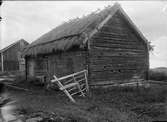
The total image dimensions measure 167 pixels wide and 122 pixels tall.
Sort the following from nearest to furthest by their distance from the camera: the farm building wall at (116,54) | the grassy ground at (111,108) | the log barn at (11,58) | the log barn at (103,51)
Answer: the grassy ground at (111,108) < the log barn at (103,51) < the farm building wall at (116,54) < the log barn at (11,58)

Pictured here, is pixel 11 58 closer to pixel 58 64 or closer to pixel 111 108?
pixel 58 64

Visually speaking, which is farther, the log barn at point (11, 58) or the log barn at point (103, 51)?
the log barn at point (11, 58)

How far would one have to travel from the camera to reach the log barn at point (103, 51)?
12000 millimetres

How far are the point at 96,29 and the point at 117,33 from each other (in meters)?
2.31

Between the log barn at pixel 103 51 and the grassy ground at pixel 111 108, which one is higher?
the log barn at pixel 103 51

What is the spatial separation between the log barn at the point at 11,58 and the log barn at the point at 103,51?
17427 millimetres

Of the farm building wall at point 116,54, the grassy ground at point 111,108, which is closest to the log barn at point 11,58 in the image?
the farm building wall at point 116,54

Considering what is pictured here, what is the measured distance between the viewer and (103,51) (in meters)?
12.7

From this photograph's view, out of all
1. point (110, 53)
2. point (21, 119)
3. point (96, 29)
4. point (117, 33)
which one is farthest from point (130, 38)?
point (21, 119)

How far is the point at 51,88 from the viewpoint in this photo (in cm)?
1389

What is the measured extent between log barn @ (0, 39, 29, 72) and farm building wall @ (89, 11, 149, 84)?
20.9 m

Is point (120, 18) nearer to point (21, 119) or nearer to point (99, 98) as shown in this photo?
point (99, 98)

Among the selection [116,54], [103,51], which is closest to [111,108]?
[103,51]

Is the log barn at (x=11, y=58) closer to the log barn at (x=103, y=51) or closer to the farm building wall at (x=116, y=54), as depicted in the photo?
the log barn at (x=103, y=51)
